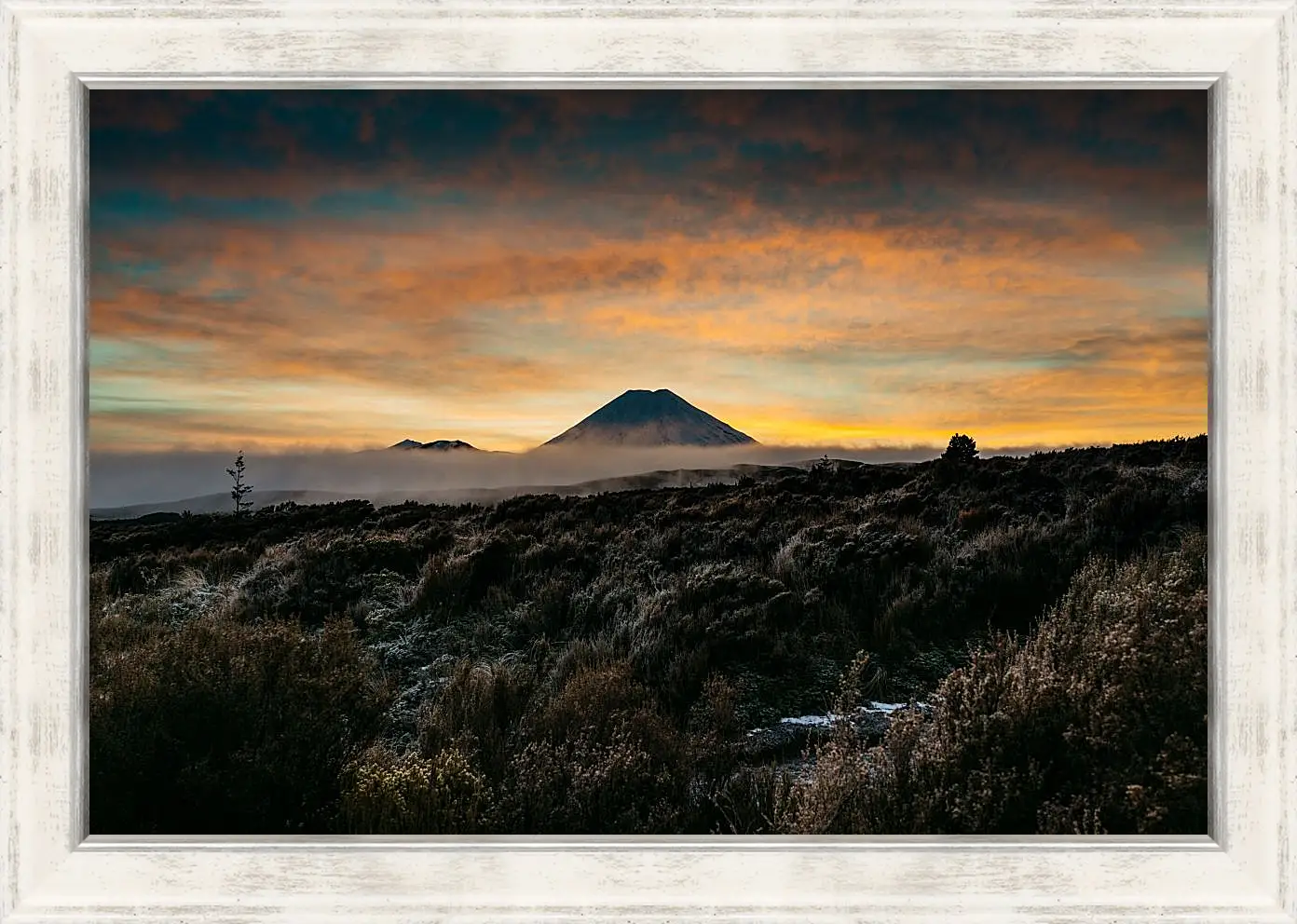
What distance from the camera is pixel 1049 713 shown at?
8.22 feet

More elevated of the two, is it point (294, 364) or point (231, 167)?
point (231, 167)

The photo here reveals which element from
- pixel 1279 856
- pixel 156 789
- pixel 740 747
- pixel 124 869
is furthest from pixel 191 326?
pixel 1279 856

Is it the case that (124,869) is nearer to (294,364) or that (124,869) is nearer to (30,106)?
(294,364)

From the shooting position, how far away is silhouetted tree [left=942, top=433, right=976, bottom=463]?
345cm

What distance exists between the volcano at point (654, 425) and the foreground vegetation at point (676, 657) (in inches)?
17.2

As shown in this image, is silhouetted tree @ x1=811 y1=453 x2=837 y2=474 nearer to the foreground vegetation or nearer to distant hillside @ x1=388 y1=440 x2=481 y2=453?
the foreground vegetation

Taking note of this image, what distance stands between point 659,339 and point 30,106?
93.3 inches

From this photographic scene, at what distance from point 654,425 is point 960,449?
1.40 m

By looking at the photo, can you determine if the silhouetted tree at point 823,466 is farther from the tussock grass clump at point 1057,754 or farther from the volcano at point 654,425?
the tussock grass clump at point 1057,754

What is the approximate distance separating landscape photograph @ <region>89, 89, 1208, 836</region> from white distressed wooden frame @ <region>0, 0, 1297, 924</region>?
1.84ft

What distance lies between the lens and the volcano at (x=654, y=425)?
11.3ft

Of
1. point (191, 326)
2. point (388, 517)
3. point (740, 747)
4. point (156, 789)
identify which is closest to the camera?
point (156, 789)

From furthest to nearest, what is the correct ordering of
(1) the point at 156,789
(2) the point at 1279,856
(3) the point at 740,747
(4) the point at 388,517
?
(4) the point at 388,517
(3) the point at 740,747
(1) the point at 156,789
(2) the point at 1279,856

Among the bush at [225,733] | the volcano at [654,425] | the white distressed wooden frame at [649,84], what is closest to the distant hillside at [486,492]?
the volcano at [654,425]
